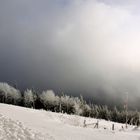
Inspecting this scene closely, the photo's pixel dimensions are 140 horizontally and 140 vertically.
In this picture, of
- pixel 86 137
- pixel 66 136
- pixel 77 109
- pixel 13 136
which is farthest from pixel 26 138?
pixel 77 109

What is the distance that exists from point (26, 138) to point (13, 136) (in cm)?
132

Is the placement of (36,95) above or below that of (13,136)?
above

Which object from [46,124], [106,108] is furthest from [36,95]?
[46,124]

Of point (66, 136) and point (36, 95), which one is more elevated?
point (36, 95)

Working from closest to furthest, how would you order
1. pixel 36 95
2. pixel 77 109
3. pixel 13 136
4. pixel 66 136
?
pixel 13 136 < pixel 66 136 < pixel 77 109 < pixel 36 95

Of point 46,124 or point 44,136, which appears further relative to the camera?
point 46,124

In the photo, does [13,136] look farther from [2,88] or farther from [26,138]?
[2,88]

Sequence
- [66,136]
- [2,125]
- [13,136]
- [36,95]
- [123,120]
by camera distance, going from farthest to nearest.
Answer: [123,120] < [36,95] < [66,136] < [2,125] < [13,136]

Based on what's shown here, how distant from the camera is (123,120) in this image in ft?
619

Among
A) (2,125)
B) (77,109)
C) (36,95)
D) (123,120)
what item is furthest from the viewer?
(123,120)

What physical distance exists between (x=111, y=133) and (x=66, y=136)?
316 inches

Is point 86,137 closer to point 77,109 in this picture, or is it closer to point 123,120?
point 77,109

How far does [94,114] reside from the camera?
178 meters

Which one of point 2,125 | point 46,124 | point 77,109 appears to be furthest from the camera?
point 77,109
